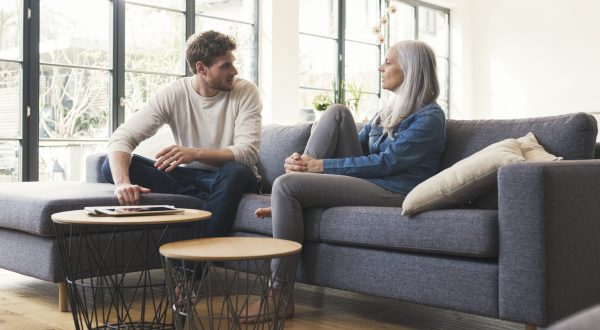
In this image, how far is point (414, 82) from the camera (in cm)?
259

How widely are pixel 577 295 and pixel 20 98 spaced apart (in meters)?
4.04

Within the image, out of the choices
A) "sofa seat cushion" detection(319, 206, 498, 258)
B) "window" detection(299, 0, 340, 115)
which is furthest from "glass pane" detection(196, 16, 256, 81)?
"sofa seat cushion" detection(319, 206, 498, 258)

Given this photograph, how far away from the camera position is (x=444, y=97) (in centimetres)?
921

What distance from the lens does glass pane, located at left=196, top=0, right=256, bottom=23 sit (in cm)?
613

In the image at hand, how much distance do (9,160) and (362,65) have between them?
4352mm

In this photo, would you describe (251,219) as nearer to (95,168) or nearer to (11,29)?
(95,168)

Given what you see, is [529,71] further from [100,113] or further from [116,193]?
[116,193]

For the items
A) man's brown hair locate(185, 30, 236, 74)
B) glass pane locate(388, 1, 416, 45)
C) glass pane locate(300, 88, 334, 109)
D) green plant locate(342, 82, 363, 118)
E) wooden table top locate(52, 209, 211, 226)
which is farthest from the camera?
glass pane locate(388, 1, 416, 45)

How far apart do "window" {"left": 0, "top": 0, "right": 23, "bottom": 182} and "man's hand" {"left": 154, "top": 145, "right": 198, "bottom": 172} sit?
2404mm

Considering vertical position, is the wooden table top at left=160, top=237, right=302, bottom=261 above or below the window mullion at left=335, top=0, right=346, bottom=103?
below

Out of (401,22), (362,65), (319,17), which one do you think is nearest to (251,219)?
(319,17)

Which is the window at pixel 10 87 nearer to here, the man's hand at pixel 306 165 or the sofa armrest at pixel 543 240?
the man's hand at pixel 306 165

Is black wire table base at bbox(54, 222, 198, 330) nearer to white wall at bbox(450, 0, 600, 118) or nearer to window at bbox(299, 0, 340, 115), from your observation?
Result: window at bbox(299, 0, 340, 115)

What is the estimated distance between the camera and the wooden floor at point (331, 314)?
7.47 ft
